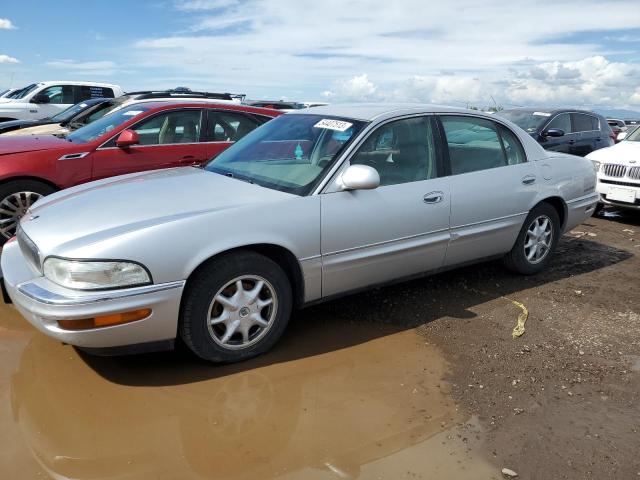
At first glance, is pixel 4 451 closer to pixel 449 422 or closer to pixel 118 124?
pixel 449 422

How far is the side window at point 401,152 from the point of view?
3996 millimetres

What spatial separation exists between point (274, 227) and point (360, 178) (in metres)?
0.67

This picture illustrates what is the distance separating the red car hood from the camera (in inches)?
225

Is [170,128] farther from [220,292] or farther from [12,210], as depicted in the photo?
[220,292]

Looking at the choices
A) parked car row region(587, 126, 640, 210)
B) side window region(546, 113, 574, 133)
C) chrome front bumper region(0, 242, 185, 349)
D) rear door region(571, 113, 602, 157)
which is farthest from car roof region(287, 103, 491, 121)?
rear door region(571, 113, 602, 157)

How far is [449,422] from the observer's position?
2.98 metres

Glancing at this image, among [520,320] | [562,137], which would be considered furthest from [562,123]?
[520,320]

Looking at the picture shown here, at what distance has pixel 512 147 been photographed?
16.1 feet

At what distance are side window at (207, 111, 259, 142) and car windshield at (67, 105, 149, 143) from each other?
78 cm

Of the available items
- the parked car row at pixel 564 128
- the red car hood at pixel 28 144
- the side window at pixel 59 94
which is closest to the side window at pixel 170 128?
the red car hood at pixel 28 144

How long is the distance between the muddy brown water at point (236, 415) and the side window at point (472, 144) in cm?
154

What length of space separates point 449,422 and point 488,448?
26 cm

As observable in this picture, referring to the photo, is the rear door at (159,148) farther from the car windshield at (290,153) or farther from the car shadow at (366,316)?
the car shadow at (366,316)

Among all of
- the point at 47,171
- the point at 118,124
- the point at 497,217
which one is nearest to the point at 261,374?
the point at 497,217
